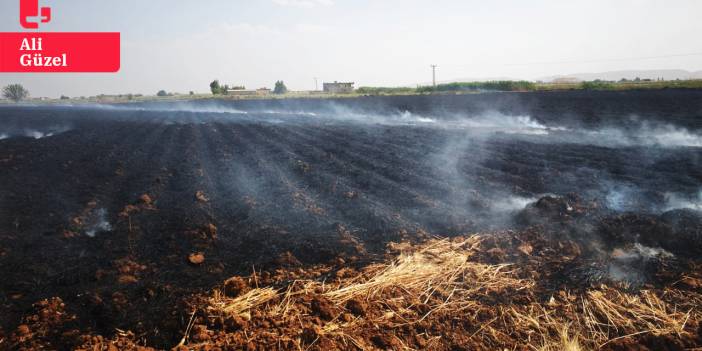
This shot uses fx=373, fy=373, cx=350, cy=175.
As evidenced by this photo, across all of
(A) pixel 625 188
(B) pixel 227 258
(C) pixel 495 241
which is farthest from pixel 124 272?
(A) pixel 625 188

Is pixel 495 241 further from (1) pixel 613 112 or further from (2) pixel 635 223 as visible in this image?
(1) pixel 613 112

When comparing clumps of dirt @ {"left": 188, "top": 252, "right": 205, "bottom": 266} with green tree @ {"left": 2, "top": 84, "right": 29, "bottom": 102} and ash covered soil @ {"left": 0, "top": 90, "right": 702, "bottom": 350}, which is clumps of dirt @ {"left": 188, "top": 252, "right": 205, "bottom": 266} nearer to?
ash covered soil @ {"left": 0, "top": 90, "right": 702, "bottom": 350}

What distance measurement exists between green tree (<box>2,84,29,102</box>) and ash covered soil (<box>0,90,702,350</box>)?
128 metres

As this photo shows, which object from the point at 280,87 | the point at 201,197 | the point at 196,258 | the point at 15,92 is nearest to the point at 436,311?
the point at 196,258

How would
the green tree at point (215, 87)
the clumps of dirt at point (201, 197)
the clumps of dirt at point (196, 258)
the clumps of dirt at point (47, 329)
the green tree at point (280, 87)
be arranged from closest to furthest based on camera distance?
the clumps of dirt at point (47, 329) → the clumps of dirt at point (196, 258) → the clumps of dirt at point (201, 197) → the green tree at point (215, 87) → the green tree at point (280, 87)

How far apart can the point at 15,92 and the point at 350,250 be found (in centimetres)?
14093

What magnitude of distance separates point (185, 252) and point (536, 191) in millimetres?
7351

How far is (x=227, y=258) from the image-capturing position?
5.48 meters

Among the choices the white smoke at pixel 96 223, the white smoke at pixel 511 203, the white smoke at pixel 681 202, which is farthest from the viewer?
the white smoke at pixel 511 203

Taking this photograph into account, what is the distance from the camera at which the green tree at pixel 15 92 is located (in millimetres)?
105062

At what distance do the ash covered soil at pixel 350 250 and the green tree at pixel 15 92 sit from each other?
128 metres

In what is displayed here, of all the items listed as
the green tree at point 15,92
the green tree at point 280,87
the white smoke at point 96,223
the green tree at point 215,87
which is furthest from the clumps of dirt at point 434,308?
the green tree at point 15,92

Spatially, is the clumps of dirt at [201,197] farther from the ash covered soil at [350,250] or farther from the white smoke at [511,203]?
the white smoke at [511,203]

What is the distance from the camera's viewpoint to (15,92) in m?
106
